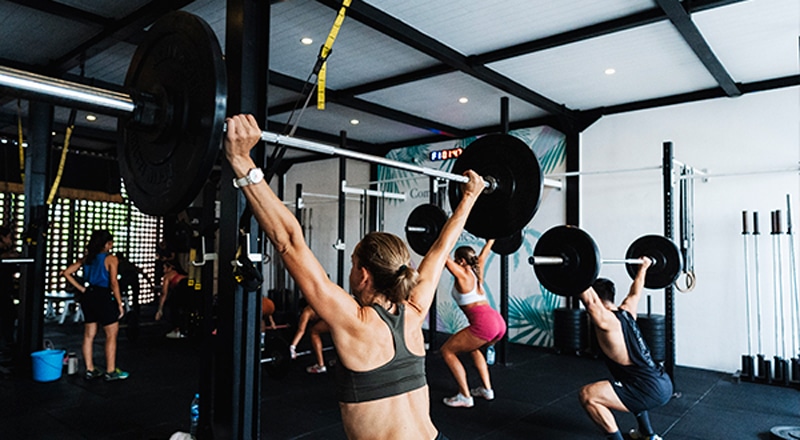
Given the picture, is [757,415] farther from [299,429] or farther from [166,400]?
[166,400]

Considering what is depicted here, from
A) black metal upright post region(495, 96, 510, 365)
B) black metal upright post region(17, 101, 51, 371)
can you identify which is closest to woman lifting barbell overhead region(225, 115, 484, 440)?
black metal upright post region(495, 96, 510, 365)

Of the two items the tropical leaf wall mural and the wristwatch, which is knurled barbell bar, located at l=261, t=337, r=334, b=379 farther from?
the wristwatch

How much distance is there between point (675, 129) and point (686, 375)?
2360 millimetres

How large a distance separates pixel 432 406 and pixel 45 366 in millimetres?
3076

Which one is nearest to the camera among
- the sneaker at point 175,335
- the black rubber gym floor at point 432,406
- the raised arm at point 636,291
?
the raised arm at point 636,291

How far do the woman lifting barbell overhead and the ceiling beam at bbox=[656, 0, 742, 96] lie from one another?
2741 mm

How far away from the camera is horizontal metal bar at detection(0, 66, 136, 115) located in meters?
0.78

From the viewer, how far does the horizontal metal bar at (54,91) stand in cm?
78

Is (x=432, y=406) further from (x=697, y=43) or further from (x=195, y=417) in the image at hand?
(x=697, y=43)

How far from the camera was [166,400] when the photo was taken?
3734mm

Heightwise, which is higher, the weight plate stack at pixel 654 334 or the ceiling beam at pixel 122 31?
the ceiling beam at pixel 122 31

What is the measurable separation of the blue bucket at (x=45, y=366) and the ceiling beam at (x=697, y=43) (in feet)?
16.6

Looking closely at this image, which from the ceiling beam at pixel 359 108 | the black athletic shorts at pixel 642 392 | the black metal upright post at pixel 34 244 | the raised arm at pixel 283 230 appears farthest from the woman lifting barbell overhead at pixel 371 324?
the black metal upright post at pixel 34 244

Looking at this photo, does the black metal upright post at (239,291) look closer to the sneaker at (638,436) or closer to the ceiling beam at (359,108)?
the ceiling beam at (359,108)
